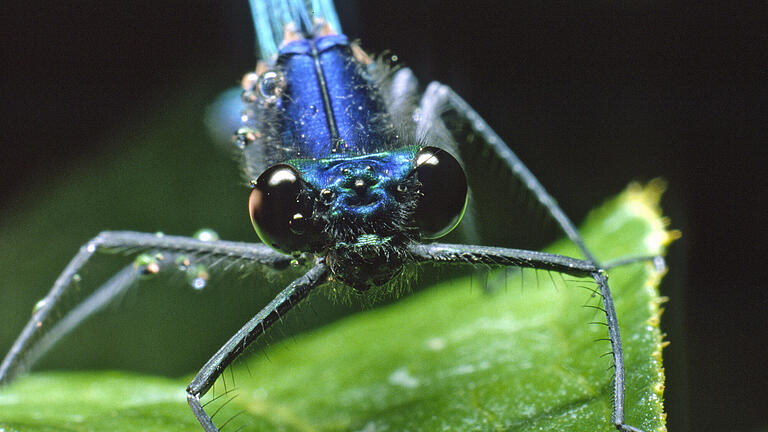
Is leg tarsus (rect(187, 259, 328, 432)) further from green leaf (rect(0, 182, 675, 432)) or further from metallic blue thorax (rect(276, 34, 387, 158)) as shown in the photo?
metallic blue thorax (rect(276, 34, 387, 158))

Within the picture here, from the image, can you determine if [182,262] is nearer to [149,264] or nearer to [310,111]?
[149,264]

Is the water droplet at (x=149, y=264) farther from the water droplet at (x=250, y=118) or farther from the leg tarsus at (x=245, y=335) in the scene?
the leg tarsus at (x=245, y=335)

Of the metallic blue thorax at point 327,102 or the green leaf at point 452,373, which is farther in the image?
the metallic blue thorax at point 327,102

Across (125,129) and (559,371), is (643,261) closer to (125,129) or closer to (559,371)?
(559,371)

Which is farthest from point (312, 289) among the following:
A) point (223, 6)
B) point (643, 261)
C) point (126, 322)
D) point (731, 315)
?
point (223, 6)

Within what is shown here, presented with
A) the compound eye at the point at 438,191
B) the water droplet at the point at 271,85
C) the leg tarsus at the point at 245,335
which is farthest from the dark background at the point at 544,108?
the leg tarsus at the point at 245,335

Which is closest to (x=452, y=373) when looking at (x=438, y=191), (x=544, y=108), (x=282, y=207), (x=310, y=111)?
(x=438, y=191)
